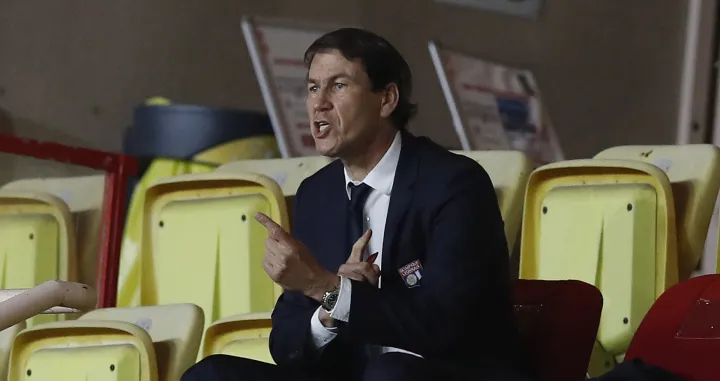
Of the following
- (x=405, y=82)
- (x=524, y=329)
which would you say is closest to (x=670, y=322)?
(x=524, y=329)

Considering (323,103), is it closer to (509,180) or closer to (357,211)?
(357,211)

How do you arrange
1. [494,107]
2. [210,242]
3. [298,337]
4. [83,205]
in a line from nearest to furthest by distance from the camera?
1. [298,337]
2. [210,242]
3. [83,205]
4. [494,107]

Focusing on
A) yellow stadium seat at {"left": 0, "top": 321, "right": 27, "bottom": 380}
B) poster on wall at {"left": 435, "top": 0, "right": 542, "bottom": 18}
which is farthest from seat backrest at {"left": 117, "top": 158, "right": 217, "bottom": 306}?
poster on wall at {"left": 435, "top": 0, "right": 542, "bottom": 18}

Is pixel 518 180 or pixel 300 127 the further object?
pixel 300 127

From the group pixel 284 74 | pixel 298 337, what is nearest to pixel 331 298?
pixel 298 337

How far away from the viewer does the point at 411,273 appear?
65.9 inches

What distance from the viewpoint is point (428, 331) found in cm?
160

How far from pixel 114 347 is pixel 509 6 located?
2.83m

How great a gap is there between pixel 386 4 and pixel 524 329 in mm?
2701

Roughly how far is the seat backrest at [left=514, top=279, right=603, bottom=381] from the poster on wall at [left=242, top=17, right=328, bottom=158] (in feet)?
5.70

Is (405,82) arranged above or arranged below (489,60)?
below

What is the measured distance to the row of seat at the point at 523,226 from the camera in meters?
2.33

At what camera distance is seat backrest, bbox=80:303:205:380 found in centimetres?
229

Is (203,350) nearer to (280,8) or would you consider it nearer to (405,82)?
(405,82)
